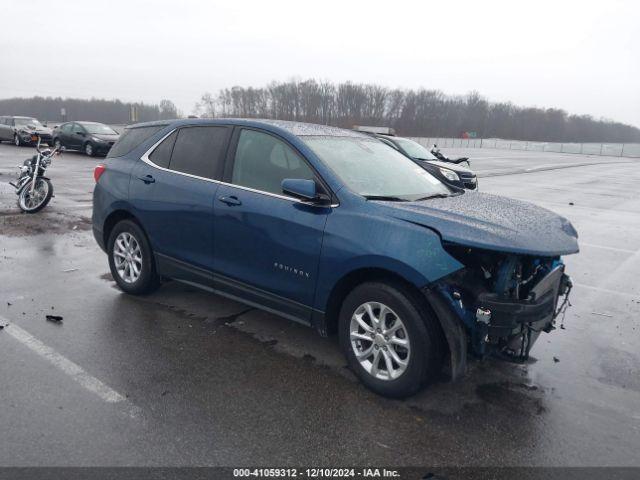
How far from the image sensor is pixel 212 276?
4.72 m

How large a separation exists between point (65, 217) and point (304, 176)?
7.09 m

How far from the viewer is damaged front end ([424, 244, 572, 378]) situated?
337 cm

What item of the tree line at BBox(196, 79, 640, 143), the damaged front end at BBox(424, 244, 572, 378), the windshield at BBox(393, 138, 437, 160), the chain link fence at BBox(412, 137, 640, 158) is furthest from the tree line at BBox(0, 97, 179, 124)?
the damaged front end at BBox(424, 244, 572, 378)

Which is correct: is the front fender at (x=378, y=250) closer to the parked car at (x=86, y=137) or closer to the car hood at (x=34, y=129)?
the parked car at (x=86, y=137)

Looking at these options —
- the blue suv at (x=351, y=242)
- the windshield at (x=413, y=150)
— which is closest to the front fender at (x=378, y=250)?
the blue suv at (x=351, y=242)

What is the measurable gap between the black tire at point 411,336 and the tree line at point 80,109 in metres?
103

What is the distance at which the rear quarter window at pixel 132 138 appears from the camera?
5516mm

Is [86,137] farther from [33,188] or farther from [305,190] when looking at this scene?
[305,190]

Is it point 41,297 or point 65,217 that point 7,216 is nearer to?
point 65,217

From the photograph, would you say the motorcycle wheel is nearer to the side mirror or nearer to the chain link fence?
the side mirror

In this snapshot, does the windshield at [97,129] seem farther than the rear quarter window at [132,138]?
Yes

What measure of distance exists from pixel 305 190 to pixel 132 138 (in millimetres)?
2777

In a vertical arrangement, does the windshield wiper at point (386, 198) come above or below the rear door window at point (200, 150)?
below

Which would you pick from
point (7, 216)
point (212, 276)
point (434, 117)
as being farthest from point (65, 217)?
point (434, 117)
